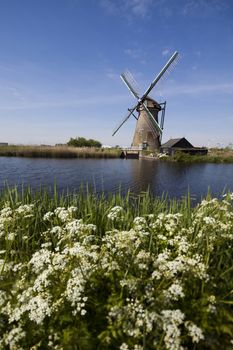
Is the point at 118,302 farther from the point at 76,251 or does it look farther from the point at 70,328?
the point at 76,251

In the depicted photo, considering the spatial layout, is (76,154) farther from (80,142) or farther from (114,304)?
(114,304)

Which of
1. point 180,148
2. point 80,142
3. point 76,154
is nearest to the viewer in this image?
point 76,154

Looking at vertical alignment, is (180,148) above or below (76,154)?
above

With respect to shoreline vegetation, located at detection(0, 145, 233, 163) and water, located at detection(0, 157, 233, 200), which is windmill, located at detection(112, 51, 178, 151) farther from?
water, located at detection(0, 157, 233, 200)

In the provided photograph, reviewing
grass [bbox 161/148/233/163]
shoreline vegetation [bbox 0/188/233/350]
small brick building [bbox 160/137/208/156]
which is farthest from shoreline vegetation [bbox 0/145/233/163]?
shoreline vegetation [bbox 0/188/233/350]

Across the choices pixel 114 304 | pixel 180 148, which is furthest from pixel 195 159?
pixel 114 304

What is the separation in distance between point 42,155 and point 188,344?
40197 millimetres

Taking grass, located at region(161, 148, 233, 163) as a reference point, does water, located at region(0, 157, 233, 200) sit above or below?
below

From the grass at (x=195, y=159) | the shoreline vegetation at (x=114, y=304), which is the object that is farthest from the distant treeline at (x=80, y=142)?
the shoreline vegetation at (x=114, y=304)

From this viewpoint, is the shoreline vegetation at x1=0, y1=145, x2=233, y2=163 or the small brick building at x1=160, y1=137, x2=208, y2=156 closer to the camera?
the shoreline vegetation at x1=0, y1=145, x2=233, y2=163

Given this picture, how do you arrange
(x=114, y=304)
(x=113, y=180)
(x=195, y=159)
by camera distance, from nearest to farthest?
(x=114, y=304) < (x=113, y=180) < (x=195, y=159)

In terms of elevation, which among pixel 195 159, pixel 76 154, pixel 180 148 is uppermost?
pixel 180 148

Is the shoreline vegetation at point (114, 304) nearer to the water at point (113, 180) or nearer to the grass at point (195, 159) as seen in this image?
the water at point (113, 180)

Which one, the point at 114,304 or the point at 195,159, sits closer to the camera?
the point at 114,304
